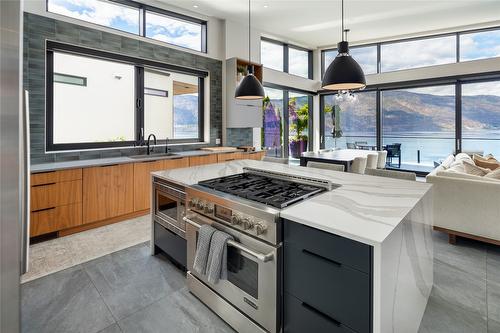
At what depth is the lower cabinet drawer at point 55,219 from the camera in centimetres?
310

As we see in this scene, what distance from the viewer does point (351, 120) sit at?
8.25 m

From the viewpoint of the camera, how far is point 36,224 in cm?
310

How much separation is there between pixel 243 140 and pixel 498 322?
16.7 ft

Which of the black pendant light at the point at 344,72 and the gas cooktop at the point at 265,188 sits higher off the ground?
the black pendant light at the point at 344,72

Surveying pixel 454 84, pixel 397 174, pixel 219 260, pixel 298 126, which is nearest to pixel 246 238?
pixel 219 260

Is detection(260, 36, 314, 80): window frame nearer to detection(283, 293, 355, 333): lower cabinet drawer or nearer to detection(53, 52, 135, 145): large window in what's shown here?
detection(53, 52, 135, 145): large window

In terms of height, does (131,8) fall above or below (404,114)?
above

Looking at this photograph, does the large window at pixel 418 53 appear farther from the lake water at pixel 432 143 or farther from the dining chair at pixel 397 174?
the dining chair at pixel 397 174

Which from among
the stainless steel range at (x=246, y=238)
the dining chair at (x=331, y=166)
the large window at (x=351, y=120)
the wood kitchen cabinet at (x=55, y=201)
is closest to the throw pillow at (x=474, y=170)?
the dining chair at (x=331, y=166)

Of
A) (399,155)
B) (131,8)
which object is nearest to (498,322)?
(131,8)

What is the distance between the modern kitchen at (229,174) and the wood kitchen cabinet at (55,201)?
0.02 metres

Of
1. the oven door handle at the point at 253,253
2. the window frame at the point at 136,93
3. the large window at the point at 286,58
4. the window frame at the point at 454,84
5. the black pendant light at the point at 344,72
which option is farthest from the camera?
the large window at the point at 286,58

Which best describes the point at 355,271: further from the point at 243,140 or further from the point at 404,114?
the point at 404,114

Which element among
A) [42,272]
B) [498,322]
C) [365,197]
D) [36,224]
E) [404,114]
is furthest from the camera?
[404,114]
